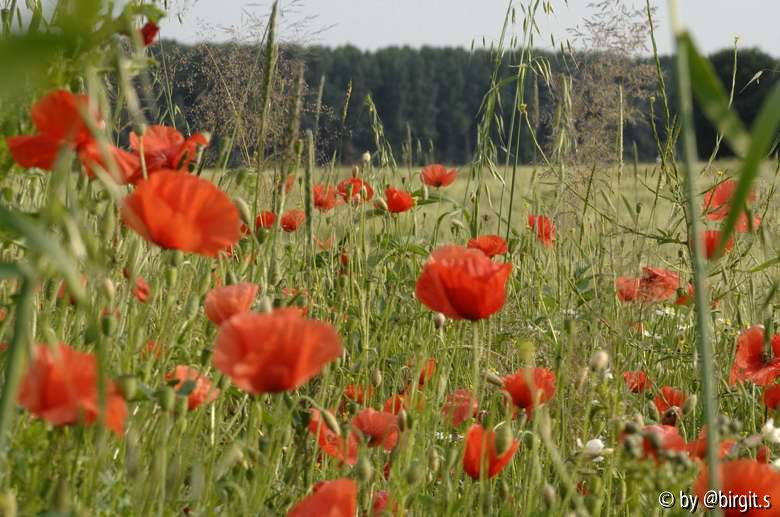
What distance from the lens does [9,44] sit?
1.17ft

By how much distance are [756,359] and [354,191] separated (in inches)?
37.0

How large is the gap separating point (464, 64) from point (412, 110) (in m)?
4.08

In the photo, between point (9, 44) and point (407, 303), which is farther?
point (407, 303)

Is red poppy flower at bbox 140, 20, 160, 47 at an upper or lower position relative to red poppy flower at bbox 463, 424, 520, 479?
upper

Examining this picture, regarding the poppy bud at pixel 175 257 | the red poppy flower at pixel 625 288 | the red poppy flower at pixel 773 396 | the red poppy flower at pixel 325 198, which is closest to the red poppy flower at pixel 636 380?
the red poppy flower at pixel 625 288

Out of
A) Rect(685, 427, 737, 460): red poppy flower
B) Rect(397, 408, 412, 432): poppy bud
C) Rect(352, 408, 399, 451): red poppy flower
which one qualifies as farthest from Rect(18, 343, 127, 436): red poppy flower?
Rect(685, 427, 737, 460): red poppy flower

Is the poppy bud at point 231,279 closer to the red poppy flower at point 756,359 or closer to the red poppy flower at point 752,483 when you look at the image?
the red poppy flower at point 752,483

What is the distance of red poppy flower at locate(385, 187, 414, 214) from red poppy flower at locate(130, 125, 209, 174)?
3.50ft

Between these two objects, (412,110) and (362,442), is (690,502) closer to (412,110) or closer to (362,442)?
(362,442)

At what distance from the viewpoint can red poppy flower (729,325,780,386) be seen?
5.46 ft

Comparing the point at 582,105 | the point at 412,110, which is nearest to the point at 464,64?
the point at 412,110

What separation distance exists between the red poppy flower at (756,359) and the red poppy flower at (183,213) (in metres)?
1.04

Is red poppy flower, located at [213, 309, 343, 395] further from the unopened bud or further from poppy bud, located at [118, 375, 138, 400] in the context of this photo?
the unopened bud

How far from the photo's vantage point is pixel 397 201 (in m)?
2.35
